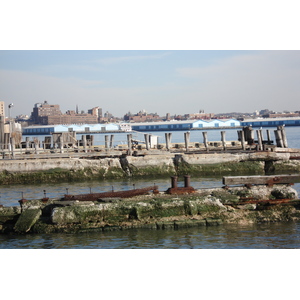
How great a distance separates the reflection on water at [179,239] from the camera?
12.2m

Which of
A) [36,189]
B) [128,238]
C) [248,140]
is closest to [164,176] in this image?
[36,189]

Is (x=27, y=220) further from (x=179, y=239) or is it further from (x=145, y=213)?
(x=179, y=239)

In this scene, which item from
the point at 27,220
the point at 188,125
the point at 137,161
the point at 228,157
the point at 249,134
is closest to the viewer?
the point at 27,220

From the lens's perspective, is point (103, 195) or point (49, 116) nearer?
point (103, 195)

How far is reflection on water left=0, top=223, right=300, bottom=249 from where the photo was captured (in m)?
12.2

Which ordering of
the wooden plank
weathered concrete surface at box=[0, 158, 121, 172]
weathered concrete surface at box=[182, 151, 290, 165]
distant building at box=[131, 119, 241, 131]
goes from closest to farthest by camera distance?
1. the wooden plank
2. weathered concrete surface at box=[0, 158, 121, 172]
3. weathered concrete surface at box=[182, 151, 290, 165]
4. distant building at box=[131, 119, 241, 131]

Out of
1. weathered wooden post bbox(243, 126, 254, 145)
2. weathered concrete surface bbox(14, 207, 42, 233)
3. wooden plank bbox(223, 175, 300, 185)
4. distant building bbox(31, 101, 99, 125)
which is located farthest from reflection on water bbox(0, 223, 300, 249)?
distant building bbox(31, 101, 99, 125)

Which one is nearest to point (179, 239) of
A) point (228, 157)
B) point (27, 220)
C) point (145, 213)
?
point (145, 213)

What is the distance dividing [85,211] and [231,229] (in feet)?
13.2

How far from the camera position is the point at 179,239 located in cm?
1274

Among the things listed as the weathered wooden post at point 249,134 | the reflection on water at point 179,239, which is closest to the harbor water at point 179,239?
the reflection on water at point 179,239

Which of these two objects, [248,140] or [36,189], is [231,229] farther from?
[248,140]

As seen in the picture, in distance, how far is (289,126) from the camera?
142 meters

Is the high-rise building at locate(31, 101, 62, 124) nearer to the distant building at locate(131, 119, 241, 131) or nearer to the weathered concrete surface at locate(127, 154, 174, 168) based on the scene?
the distant building at locate(131, 119, 241, 131)
